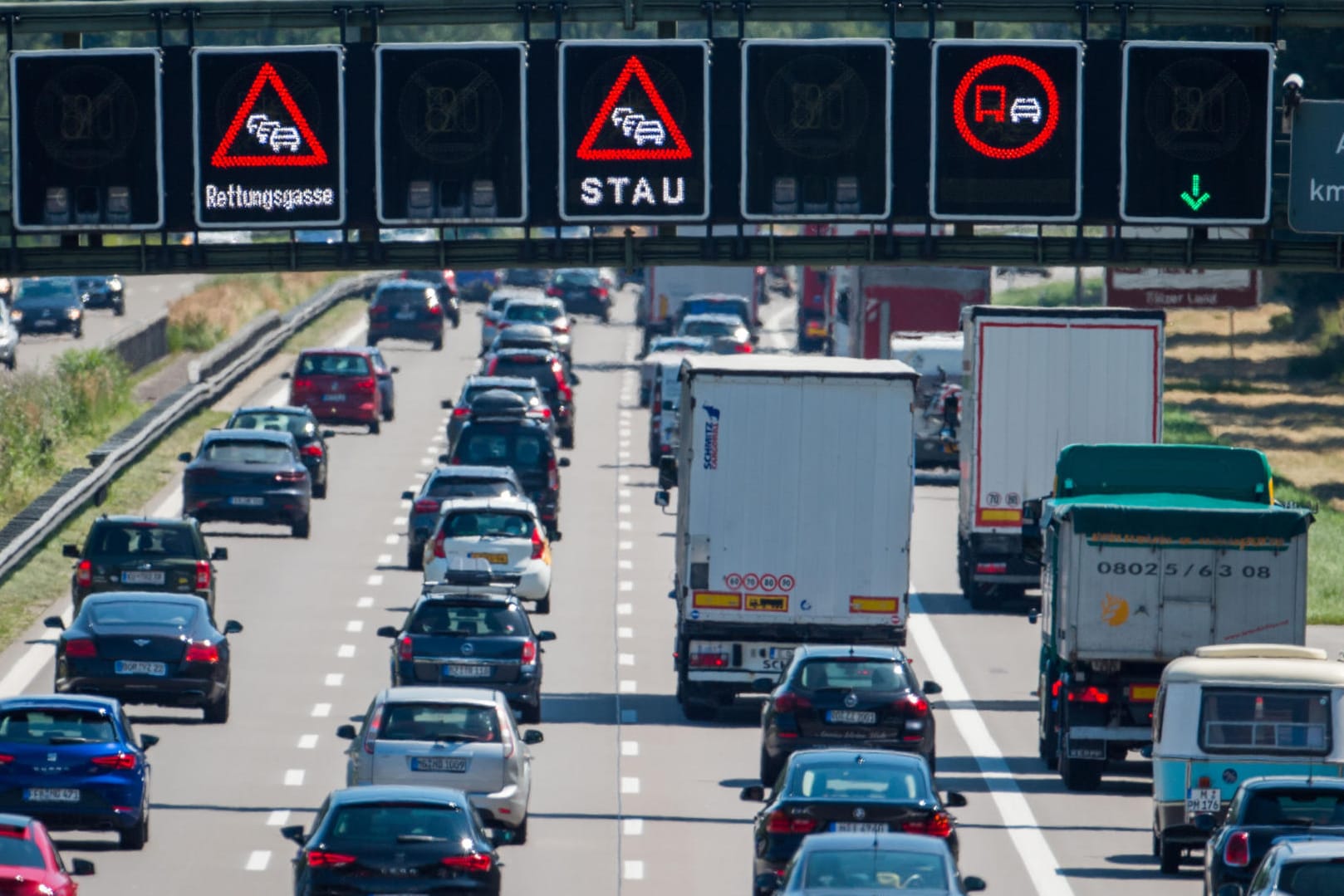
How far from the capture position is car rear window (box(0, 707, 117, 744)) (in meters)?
22.5

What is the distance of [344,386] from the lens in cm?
5538

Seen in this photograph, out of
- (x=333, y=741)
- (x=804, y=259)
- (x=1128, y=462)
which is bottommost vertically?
(x=333, y=741)

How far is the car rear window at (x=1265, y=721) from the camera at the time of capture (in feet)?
74.9

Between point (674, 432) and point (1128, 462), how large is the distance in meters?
22.2

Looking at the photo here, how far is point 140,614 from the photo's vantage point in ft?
93.2

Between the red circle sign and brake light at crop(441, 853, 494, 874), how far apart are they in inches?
448

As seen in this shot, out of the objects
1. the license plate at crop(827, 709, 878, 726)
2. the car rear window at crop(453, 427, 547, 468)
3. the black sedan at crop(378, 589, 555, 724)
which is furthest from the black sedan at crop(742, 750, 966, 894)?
the car rear window at crop(453, 427, 547, 468)

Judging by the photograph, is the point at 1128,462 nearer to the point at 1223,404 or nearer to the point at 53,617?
the point at 53,617

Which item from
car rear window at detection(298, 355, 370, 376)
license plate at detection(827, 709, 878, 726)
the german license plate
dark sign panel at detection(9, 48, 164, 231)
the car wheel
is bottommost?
the car wheel

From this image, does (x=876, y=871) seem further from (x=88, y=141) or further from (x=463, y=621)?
(x=88, y=141)

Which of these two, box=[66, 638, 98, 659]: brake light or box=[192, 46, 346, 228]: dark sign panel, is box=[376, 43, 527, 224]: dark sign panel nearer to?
box=[192, 46, 346, 228]: dark sign panel

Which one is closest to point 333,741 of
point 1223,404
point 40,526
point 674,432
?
point 40,526

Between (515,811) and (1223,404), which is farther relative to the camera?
(1223,404)

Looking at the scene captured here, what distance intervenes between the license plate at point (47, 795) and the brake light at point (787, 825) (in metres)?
5.64
